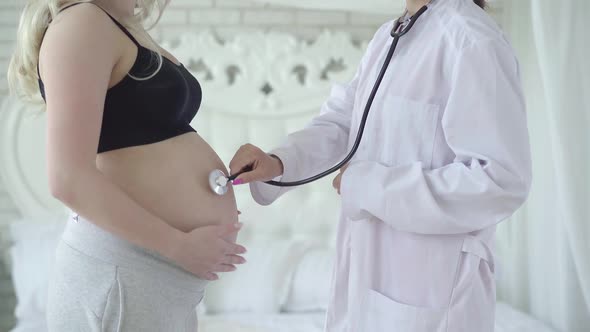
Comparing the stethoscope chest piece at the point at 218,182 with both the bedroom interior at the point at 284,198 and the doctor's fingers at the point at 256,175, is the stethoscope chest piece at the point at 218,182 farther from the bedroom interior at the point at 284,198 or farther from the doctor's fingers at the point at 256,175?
the bedroom interior at the point at 284,198

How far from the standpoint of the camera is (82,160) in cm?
96

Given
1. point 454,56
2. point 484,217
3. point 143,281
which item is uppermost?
point 454,56

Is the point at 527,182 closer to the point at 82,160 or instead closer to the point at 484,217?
the point at 484,217

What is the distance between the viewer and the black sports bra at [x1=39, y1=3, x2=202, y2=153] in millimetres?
1069

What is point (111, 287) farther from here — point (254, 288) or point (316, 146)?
point (254, 288)

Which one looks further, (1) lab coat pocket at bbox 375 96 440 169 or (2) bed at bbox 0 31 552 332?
(2) bed at bbox 0 31 552 332

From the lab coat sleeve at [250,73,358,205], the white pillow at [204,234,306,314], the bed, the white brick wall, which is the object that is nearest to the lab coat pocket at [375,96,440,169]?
the lab coat sleeve at [250,73,358,205]

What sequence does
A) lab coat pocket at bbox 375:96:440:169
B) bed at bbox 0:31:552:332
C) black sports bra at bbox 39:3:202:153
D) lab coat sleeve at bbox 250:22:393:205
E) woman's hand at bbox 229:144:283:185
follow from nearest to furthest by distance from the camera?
black sports bra at bbox 39:3:202:153 < lab coat pocket at bbox 375:96:440:169 < woman's hand at bbox 229:144:283:185 < lab coat sleeve at bbox 250:22:393:205 < bed at bbox 0:31:552:332

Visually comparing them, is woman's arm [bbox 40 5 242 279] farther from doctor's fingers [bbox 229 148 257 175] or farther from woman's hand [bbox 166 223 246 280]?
doctor's fingers [bbox 229 148 257 175]

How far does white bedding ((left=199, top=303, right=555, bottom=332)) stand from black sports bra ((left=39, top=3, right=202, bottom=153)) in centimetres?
117

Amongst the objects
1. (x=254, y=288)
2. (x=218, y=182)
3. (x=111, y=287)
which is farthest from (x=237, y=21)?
(x=111, y=287)

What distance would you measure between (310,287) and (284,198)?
42 cm

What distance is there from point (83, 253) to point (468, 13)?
0.80 metres

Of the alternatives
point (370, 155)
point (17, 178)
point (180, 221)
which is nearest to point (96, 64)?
point (180, 221)
